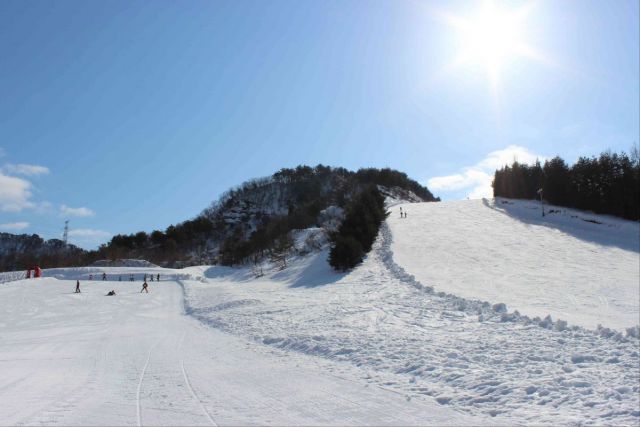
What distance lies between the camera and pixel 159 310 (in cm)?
2617

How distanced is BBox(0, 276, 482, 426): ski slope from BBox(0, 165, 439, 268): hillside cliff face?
3859 centimetres

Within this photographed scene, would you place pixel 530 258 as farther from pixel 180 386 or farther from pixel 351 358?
pixel 180 386

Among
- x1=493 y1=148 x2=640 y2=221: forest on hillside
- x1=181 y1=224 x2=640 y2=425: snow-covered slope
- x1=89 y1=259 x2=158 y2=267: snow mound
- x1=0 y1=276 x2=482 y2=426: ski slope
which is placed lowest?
x1=0 y1=276 x2=482 y2=426: ski slope

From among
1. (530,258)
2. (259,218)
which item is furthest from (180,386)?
(259,218)

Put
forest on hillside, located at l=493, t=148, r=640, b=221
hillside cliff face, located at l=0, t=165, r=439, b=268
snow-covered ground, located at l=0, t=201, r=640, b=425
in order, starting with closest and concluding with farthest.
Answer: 1. snow-covered ground, located at l=0, t=201, r=640, b=425
2. forest on hillside, located at l=493, t=148, r=640, b=221
3. hillside cliff face, located at l=0, t=165, r=439, b=268

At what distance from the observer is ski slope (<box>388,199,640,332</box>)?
16500mm

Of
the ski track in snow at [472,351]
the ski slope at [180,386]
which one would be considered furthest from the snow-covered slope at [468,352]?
the ski slope at [180,386]

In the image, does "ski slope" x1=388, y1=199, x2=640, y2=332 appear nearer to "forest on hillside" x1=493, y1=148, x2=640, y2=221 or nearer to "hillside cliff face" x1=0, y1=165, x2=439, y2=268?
"forest on hillside" x1=493, y1=148, x2=640, y2=221

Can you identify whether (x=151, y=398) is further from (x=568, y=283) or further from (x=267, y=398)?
(x=568, y=283)

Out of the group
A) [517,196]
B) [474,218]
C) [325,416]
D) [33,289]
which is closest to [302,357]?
[325,416]

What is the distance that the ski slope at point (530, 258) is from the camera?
16500 mm

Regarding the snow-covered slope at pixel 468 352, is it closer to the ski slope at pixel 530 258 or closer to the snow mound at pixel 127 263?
the ski slope at pixel 530 258

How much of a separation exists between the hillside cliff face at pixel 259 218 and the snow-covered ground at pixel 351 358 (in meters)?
32.4

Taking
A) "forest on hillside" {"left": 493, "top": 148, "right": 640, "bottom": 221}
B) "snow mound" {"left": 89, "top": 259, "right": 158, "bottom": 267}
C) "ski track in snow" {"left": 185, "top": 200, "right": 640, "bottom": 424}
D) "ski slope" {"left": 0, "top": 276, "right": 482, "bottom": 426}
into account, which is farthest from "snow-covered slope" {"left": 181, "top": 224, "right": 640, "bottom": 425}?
"snow mound" {"left": 89, "top": 259, "right": 158, "bottom": 267}
